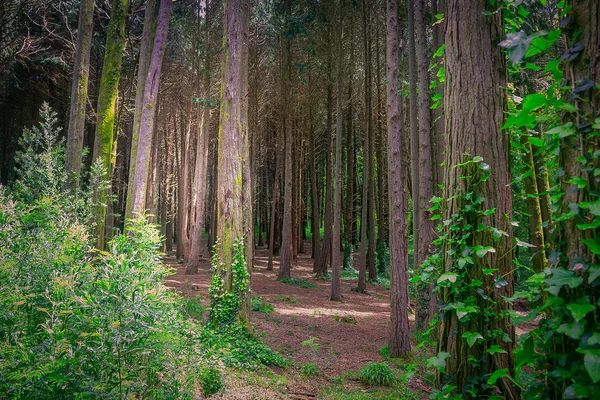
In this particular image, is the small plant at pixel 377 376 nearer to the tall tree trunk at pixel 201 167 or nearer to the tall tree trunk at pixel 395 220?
the tall tree trunk at pixel 395 220

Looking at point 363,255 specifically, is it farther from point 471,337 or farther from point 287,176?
point 471,337

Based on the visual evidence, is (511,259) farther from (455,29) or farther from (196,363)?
(196,363)

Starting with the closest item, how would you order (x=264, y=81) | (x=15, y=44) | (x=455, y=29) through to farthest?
(x=455, y=29)
(x=15, y=44)
(x=264, y=81)

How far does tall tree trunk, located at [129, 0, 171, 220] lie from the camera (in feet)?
26.9

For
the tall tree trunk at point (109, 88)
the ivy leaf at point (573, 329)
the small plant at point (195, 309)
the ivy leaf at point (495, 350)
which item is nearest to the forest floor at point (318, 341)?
the small plant at point (195, 309)

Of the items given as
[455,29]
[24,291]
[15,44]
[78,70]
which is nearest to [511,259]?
[455,29]

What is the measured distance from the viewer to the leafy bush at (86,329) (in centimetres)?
264

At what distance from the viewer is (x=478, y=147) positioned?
2555 millimetres

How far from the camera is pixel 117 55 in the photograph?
969 cm

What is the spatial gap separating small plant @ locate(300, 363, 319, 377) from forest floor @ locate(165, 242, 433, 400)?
54 millimetres

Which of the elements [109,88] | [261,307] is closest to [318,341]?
[261,307]

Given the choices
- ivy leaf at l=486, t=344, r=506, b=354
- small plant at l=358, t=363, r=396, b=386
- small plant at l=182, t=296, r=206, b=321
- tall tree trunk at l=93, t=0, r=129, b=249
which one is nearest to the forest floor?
small plant at l=358, t=363, r=396, b=386

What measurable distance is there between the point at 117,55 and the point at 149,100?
238 centimetres

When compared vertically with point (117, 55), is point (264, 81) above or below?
above
